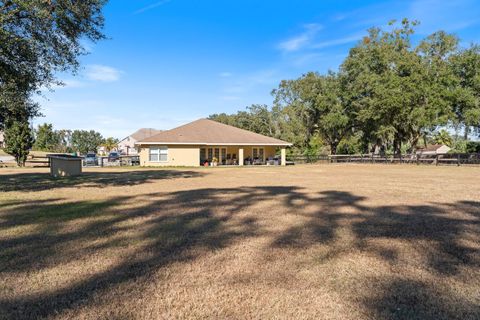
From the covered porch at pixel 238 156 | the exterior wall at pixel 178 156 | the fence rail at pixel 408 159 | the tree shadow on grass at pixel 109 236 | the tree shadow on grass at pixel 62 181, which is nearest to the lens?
the tree shadow on grass at pixel 109 236

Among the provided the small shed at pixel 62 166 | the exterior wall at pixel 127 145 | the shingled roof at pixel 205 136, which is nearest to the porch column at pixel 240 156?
the shingled roof at pixel 205 136

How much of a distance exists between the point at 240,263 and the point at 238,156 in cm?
3352

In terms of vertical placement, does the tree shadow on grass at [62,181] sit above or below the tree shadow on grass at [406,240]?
above

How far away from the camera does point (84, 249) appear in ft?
14.9

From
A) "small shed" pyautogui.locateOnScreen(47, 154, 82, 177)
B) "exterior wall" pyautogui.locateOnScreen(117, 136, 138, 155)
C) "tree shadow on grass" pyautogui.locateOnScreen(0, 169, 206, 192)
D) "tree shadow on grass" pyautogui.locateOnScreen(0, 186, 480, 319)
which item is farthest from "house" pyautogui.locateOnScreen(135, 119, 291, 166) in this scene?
"exterior wall" pyautogui.locateOnScreen(117, 136, 138, 155)

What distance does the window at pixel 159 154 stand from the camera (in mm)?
32906

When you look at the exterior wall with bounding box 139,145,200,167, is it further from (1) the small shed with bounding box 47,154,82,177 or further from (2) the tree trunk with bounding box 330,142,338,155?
(2) the tree trunk with bounding box 330,142,338,155

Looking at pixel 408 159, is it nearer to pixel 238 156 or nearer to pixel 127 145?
pixel 238 156

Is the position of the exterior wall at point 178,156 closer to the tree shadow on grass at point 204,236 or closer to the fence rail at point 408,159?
the fence rail at point 408,159

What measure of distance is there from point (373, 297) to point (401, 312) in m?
0.31

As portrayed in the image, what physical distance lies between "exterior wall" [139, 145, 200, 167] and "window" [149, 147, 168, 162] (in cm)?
31

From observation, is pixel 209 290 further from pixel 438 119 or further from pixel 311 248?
pixel 438 119

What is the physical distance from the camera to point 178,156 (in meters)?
33.2

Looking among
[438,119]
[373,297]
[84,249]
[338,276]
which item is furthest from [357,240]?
[438,119]
